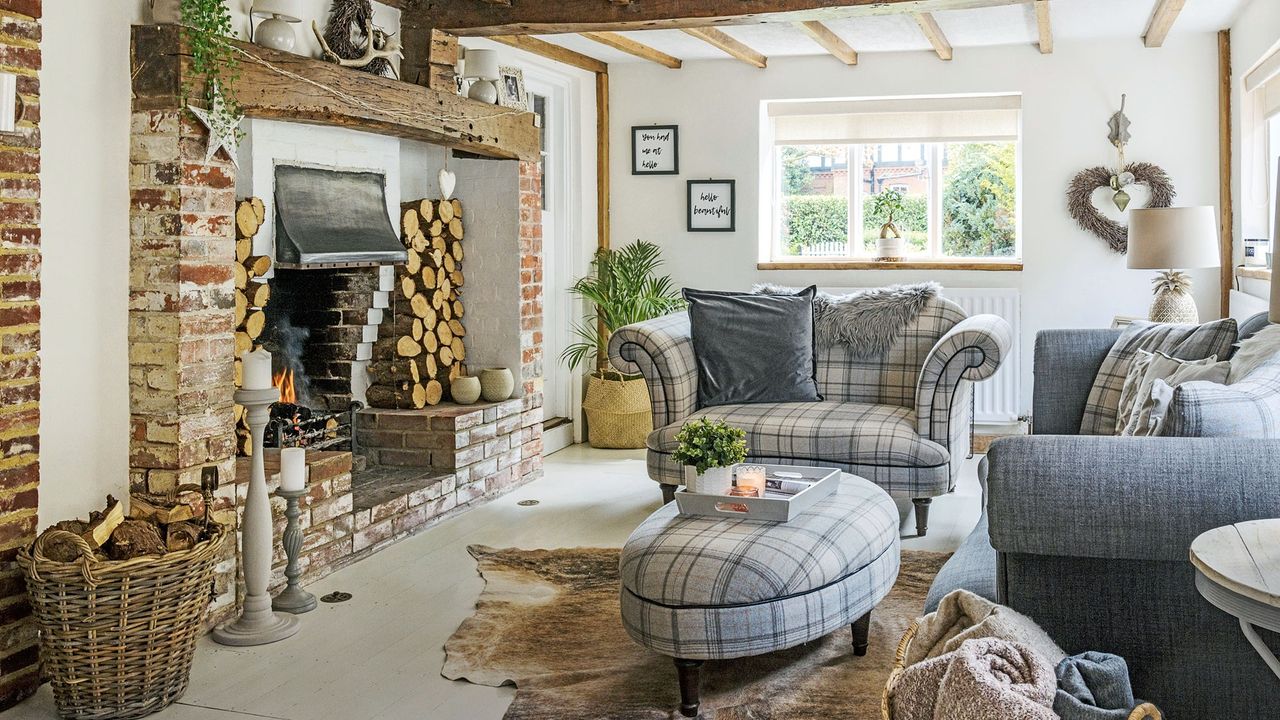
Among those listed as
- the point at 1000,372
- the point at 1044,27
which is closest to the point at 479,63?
the point at 1044,27

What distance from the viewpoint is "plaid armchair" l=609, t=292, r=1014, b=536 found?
4.12 metres

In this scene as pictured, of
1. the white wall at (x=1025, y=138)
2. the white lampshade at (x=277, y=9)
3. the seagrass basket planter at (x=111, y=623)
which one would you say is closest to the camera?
the seagrass basket planter at (x=111, y=623)

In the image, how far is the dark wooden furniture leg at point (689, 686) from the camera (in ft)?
8.66

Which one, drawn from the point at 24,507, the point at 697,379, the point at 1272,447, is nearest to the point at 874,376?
the point at 697,379

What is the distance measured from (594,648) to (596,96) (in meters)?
4.27

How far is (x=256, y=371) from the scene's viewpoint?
128 inches

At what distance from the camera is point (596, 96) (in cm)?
668

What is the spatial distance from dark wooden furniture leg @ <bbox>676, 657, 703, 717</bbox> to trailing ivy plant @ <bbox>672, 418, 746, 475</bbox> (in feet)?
1.80

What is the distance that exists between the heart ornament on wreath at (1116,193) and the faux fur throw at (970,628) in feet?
14.6

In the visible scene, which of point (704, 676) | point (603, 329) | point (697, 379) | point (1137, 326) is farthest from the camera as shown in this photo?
point (603, 329)

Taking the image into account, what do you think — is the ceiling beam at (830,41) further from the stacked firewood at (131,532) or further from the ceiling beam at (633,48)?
the stacked firewood at (131,532)

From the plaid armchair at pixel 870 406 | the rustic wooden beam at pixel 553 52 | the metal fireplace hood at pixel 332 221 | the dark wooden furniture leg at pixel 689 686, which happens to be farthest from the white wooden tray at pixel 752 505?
the rustic wooden beam at pixel 553 52

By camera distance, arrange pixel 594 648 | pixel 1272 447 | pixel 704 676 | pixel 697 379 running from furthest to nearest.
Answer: pixel 697 379 → pixel 594 648 → pixel 704 676 → pixel 1272 447

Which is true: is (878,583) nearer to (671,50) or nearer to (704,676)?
(704,676)
